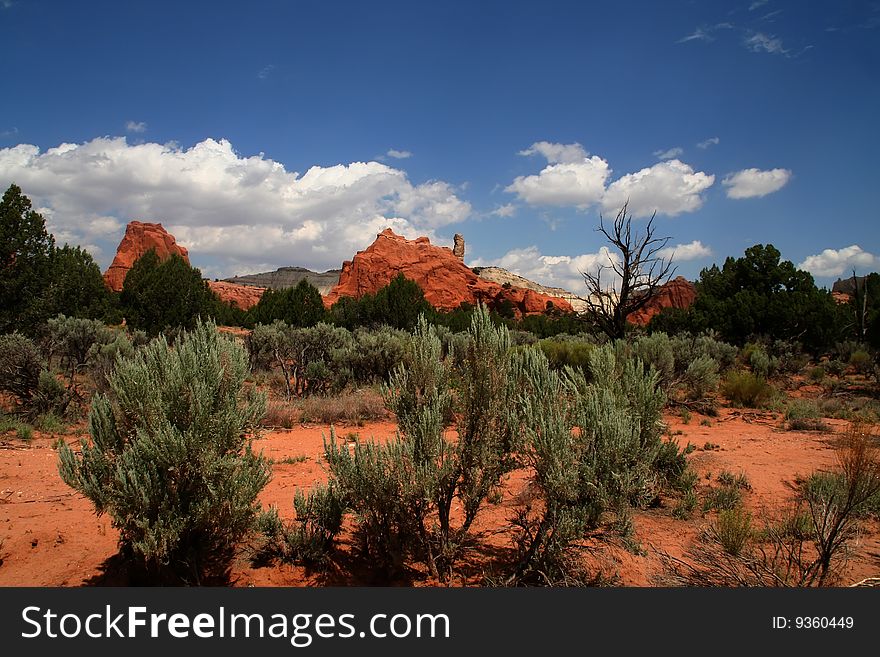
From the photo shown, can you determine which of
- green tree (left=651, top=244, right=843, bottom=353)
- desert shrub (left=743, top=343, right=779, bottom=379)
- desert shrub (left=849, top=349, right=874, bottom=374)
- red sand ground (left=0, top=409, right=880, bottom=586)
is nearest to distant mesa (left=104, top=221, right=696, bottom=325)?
green tree (left=651, top=244, right=843, bottom=353)

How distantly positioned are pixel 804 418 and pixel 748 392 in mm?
2958

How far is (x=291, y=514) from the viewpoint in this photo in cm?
622

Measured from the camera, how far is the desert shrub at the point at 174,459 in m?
3.86

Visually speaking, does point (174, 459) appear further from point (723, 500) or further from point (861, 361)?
point (861, 361)

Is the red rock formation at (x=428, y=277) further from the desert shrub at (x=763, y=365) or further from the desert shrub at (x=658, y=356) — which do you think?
the desert shrub at (x=658, y=356)

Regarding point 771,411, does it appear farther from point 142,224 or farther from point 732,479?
point 142,224

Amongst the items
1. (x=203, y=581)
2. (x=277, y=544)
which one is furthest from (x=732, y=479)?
(x=203, y=581)

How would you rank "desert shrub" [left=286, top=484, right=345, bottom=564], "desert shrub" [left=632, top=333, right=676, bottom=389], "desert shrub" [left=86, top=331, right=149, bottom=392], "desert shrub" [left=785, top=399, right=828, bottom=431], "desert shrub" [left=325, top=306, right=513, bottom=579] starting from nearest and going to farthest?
1. "desert shrub" [left=325, top=306, right=513, bottom=579]
2. "desert shrub" [left=286, top=484, right=345, bottom=564]
3. "desert shrub" [left=785, top=399, right=828, bottom=431]
4. "desert shrub" [left=86, top=331, right=149, bottom=392]
5. "desert shrub" [left=632, top=333, right=676, bottom=389]

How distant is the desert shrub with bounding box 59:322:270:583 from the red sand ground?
0.82m

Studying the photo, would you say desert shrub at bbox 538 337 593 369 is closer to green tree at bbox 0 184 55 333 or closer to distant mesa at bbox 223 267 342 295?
green tree at bbox 0 184 55 333

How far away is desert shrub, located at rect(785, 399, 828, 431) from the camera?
36.8 ft

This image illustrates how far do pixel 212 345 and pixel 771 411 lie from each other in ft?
48.6

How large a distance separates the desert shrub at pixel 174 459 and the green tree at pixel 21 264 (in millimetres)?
16616

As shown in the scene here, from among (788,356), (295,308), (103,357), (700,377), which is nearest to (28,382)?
(103,357)
